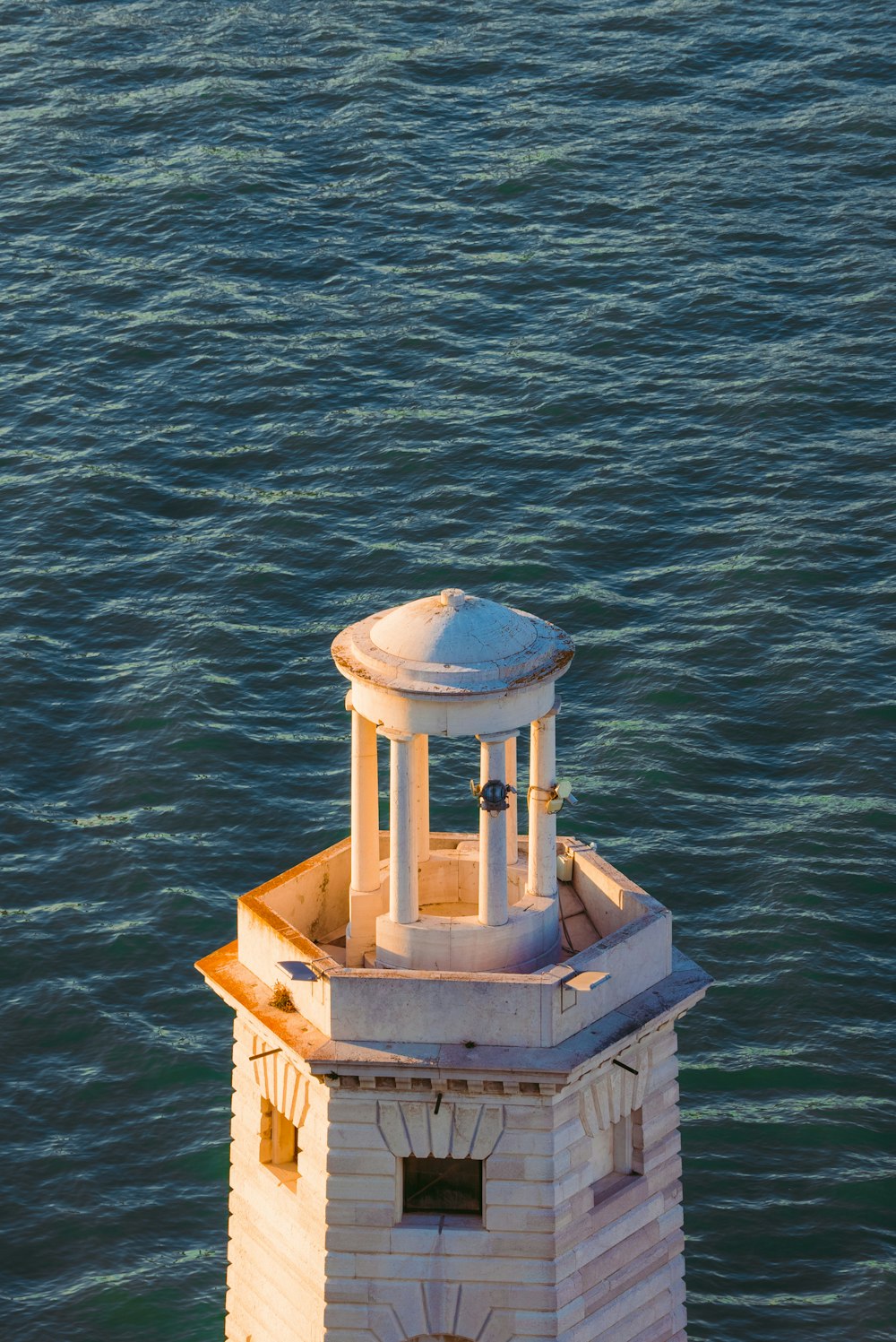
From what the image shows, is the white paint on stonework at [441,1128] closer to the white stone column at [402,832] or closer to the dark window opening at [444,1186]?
the dark window opening at [444,1186]

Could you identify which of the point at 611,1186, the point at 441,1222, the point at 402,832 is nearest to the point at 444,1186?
the point at 441,1222

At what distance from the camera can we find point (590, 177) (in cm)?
10331

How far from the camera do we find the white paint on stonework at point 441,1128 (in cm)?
3919

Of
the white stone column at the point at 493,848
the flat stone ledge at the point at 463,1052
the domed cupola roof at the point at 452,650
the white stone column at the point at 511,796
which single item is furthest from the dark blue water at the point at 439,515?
the domed cupola roof at the point at 452,650

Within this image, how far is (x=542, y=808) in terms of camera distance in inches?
1566

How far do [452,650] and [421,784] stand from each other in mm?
2634

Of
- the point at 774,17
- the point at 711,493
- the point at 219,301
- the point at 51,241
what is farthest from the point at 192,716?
the point at 774,17

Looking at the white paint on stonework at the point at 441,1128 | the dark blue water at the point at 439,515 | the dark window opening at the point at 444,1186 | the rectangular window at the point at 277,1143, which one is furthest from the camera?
the dark blue water at the point at 439,515

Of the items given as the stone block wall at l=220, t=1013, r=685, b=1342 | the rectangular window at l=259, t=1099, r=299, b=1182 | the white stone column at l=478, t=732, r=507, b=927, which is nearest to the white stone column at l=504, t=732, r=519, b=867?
the white stone column at l=478, t=732, r=507, b=927

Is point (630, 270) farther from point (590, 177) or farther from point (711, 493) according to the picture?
point (711, 493)

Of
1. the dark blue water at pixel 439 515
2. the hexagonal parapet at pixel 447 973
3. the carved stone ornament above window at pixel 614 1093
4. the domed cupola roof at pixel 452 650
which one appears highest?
the domed cupola roof at pixel 452 650

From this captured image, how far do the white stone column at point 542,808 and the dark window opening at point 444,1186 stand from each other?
4.76m

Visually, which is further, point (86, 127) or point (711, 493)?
point (86, 127)

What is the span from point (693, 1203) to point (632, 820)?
1430 centimetres
